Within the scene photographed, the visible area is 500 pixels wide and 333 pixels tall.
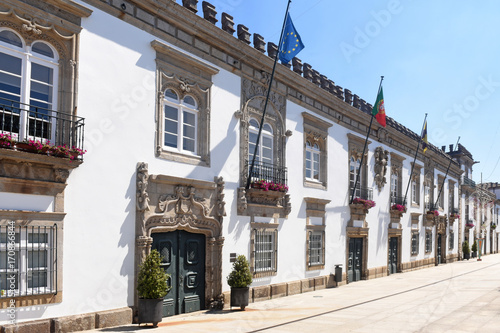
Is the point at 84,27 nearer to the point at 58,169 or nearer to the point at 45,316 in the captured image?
the point at 58,169

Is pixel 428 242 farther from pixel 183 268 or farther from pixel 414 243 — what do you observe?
pixel 183 268

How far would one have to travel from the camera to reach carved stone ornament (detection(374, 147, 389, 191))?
2569 cm

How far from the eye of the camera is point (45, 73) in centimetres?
1047

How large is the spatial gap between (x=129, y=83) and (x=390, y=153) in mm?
18901

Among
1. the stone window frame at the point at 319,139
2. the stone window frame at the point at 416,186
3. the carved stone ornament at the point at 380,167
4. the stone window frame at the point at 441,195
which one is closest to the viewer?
the stone window frame at the point at 319,139

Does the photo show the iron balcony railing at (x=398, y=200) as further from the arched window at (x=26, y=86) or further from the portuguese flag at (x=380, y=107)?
the arched window at (x=26, y=86)

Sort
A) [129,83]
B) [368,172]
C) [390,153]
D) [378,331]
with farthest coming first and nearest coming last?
[390,153] → [368,172] → [129,83] → [378,331]

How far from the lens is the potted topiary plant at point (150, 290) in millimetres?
11164

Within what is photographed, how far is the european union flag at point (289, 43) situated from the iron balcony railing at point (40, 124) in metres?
7.04

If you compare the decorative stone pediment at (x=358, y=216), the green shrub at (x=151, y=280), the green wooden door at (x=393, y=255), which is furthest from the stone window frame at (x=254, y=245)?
the green wooden door at (x=393, y=255)

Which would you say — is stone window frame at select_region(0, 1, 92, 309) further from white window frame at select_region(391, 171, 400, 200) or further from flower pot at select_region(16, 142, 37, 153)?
white window frame at select_region(391, 171, 400, 200)

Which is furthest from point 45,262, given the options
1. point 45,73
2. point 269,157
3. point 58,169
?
point 269,157

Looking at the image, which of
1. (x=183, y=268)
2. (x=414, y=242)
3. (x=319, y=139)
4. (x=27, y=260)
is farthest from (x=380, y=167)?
(x=27, y=260)

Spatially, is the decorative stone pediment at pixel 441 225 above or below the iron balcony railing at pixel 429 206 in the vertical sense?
below
